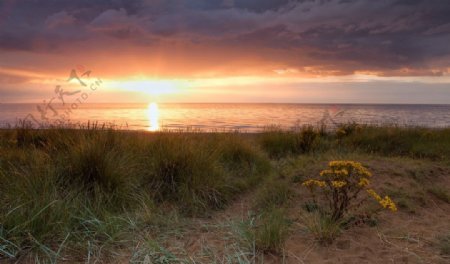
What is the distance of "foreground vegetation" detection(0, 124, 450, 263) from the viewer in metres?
3.35

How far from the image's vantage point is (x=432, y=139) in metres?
9.69

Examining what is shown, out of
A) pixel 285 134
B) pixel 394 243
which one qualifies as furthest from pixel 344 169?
pixel 285 134

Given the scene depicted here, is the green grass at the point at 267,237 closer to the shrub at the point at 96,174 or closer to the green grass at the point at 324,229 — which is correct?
the green grass at the point at 324,229

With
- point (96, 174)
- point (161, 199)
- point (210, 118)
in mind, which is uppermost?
point (96, 174)

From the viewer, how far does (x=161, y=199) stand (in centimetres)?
494

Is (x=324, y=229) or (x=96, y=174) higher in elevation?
(x=96, y=174)

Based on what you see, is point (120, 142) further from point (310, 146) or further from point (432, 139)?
point (432, 139)

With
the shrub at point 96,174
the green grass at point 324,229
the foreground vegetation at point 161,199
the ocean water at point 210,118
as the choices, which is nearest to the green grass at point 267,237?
the foreground vegetation at point 161,199

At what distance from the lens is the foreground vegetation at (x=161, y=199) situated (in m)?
3.35

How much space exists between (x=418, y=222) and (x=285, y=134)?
224 inches

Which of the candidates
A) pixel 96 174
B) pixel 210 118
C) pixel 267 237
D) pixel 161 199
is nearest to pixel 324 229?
pixel 267 237

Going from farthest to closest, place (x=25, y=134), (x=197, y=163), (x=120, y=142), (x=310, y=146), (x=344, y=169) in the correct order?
1. (x=310, y=146)
2. (x=25, y=134)
3. (x=120, y=142)
4. (x=197, y=163)
5. (x=344, y=169)

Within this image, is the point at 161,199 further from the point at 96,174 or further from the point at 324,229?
the point at 324,229

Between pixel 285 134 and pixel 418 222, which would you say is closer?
pixel 418 222
